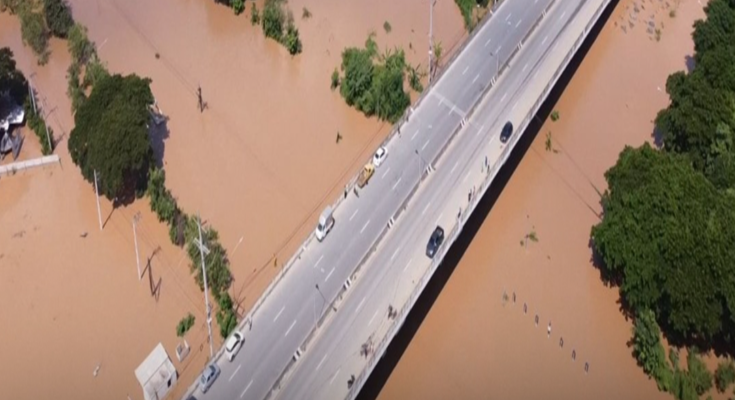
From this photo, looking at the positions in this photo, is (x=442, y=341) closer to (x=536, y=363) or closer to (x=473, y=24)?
(x=536, y=363)

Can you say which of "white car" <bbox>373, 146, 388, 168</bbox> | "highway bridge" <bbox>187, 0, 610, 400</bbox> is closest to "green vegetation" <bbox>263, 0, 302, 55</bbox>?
"highway bridge" <bbox>187, 0, 610, 400</bbox>

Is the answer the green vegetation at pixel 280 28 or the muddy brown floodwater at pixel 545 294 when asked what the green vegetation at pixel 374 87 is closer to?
the green vegetation at pixel 280 28

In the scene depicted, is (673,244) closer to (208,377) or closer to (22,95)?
(208,377)

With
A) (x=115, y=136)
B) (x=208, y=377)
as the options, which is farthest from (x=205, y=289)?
(x=115, y=136)

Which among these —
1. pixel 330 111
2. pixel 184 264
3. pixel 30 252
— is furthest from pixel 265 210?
pixel 30 252

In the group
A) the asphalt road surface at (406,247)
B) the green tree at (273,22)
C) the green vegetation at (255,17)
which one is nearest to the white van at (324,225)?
the asphalt road surface at (406,247)

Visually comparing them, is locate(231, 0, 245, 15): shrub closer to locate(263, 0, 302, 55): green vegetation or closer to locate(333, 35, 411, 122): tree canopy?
locate(263, 0, 302, 55): green vegetation
